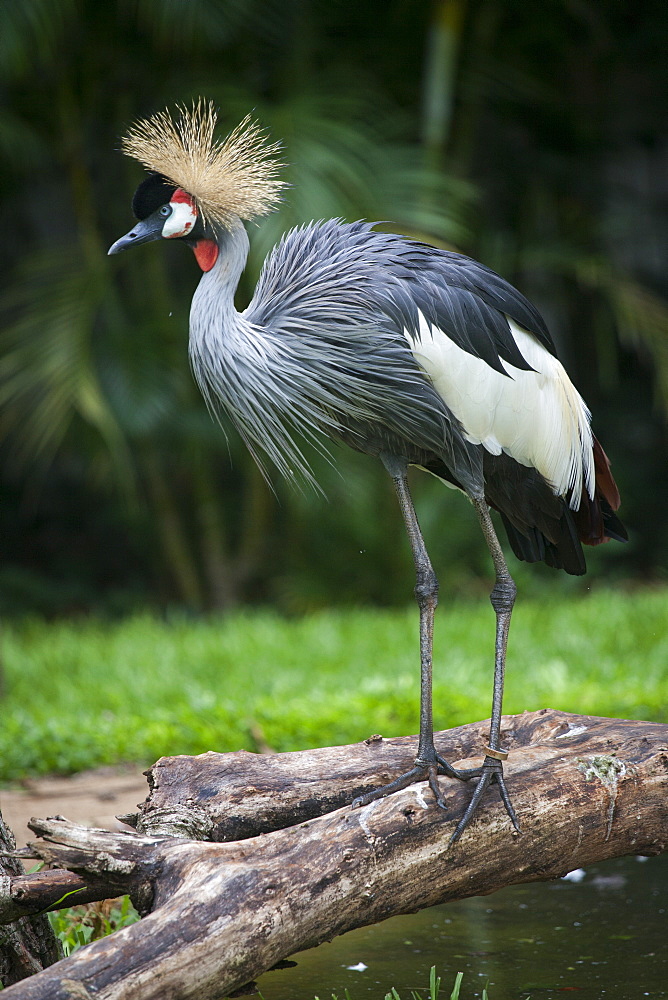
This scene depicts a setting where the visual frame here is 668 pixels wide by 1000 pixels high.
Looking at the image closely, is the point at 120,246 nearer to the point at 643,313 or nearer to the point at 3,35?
the point at 3,35

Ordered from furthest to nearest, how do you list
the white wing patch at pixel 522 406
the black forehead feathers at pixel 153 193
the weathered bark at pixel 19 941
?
the black forehead feathers at pixel 153 193 → the white wing patch at pixel 522 406 → the weathered bark at pixel 19 941

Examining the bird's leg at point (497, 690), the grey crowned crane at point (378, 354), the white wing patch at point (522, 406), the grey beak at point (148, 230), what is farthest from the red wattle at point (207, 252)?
the bird's leg at point (497, 690)

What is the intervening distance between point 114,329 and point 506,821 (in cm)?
523

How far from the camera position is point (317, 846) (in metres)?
2.19

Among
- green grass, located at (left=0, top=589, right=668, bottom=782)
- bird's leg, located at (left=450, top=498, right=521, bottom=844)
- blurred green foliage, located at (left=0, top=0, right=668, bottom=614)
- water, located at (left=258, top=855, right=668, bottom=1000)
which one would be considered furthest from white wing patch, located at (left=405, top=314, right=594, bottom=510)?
blurred green foliage, located at (left=0, top=0, right=668, bottom=614)

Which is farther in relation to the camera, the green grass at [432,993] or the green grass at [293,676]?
the green grass at [293,676]

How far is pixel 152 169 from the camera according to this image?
2754mm

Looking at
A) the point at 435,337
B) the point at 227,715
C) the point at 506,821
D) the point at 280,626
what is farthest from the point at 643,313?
the point at 506,821

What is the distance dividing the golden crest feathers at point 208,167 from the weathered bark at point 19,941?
5.42ft

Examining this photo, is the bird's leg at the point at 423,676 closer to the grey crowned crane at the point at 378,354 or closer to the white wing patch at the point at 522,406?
the grey crowned crane at the point at 378,354

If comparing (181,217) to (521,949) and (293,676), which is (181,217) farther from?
(293,676)

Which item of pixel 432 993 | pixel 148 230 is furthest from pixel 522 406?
pixel 432 993

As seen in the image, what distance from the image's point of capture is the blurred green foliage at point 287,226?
642 centimetres

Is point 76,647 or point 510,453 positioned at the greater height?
point 510,453
